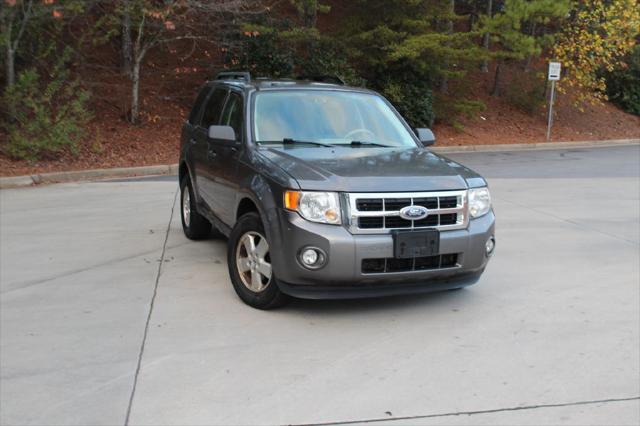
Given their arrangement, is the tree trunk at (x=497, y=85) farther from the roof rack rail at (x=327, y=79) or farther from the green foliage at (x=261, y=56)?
the roof rack rail at (x=327, y=79)

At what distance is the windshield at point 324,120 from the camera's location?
6.01 m

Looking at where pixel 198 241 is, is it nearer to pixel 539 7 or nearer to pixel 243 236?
pixel 243 236

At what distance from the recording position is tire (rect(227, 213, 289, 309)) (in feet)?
17.0

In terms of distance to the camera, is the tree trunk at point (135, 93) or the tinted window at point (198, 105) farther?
the tree trunk at point (135, 93)

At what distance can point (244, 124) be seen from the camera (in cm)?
602

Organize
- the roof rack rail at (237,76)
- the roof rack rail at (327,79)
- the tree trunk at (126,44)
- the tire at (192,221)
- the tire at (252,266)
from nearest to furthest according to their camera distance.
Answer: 1. the tire at (252,266)
2. the roof rack rail at (237,76)
3. the roof rack rail at (327,79)
4. the tire at (192,221)
5. the tree trunk at (126,44)

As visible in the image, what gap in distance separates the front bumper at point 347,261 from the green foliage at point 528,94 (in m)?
20.4

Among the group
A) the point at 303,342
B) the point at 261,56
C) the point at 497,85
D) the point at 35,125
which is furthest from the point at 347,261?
the point at 497,85

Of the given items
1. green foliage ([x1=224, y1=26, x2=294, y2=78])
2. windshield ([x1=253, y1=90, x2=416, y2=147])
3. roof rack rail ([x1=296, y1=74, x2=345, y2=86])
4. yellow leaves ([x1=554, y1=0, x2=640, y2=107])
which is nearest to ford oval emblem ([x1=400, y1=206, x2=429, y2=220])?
windshield ([x1=253, y1=90, x2=416, y2=147])

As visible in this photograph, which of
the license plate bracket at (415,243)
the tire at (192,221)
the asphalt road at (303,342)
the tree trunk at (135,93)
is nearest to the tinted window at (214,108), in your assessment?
the tire at (192,221)

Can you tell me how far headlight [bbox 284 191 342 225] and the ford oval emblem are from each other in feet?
1.53

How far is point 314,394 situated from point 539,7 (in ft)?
60.0

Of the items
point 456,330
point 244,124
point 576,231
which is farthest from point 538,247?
point 244,124

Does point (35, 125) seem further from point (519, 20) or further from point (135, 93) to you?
point (519, 20)
